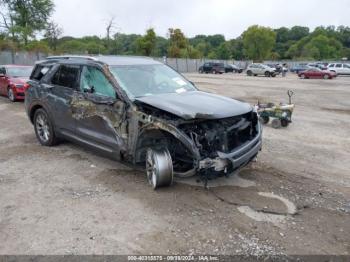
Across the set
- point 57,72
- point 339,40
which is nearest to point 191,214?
point 57,72

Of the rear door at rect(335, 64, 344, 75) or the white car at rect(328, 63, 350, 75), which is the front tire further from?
the rear door at rect(335, 64, 344, 75)

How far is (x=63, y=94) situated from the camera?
6695 mm

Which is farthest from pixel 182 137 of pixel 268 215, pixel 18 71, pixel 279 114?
pixel 18 71

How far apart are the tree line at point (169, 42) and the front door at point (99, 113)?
33.9m

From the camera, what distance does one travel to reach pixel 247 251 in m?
3.71

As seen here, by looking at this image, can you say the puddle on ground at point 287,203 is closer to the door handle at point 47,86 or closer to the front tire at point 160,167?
the front tire at point 160,167

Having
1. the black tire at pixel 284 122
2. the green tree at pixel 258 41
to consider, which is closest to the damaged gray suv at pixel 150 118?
the black tire at pixel 284 122

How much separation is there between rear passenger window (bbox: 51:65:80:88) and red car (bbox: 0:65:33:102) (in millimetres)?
8048

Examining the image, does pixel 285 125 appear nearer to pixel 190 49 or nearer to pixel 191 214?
pixel 191 214

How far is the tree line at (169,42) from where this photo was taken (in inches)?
2045

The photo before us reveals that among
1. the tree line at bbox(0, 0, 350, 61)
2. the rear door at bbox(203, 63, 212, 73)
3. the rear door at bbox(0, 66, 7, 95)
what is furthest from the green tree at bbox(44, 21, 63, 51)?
the rear door at bbox(0, 66, 7, 95)

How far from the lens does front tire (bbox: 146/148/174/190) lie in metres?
4.97

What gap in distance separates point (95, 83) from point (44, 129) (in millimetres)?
2171

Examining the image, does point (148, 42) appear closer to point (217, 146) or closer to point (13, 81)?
point (13, 81)
